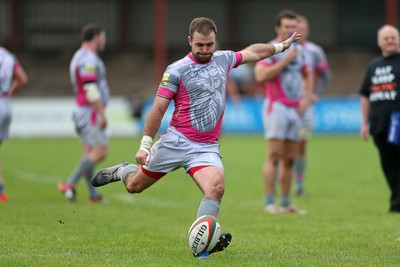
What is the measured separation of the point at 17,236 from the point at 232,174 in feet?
30.0

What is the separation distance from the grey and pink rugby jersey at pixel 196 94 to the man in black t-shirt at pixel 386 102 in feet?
13.0

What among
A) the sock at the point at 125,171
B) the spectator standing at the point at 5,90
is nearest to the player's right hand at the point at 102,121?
the spectator standing at the point at 5,90

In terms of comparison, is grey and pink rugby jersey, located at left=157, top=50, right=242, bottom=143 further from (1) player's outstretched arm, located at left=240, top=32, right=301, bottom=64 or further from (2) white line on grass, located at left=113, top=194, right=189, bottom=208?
(2) white line on grass, located at left=113, top=194, right=189, bottom=208

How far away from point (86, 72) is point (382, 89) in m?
4.06

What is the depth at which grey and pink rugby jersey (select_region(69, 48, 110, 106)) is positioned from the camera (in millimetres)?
13180

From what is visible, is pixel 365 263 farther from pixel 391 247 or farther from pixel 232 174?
pixel 232 174

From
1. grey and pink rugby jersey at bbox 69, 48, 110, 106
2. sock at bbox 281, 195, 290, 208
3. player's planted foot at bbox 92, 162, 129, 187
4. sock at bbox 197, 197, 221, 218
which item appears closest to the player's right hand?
grey and pink rugby jersey at bbox 69, 48, 110, 106

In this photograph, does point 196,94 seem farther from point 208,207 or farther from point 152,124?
point 208,207

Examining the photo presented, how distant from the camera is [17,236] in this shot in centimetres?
939

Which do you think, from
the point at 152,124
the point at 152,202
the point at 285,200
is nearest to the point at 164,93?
the point at 152,124

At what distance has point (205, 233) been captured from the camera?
7.54 m

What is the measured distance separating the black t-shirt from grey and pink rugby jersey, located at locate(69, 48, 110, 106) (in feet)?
12.2

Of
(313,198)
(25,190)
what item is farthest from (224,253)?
(25,190)

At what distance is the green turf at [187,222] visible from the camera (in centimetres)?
798
